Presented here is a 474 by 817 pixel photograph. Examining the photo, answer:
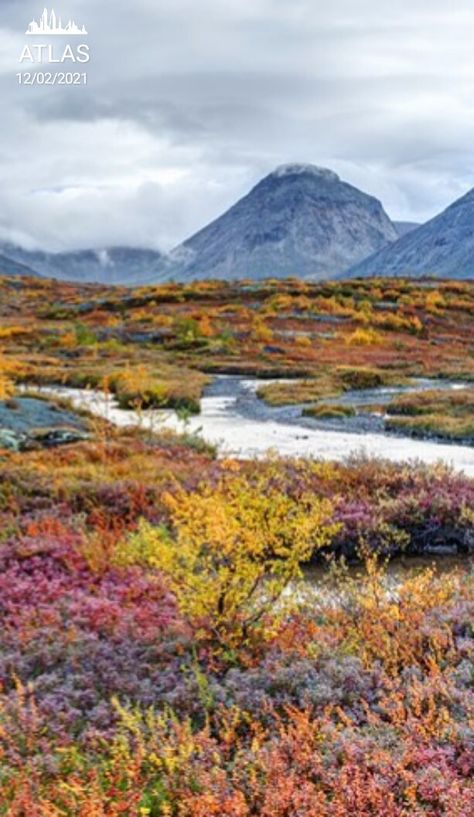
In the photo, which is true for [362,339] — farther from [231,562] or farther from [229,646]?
[229,646]

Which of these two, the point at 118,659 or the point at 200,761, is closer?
the point at 200,761

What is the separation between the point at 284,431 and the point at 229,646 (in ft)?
54.6

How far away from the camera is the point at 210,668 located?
25.1 ft

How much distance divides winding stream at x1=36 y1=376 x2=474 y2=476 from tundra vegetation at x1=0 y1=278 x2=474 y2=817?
3890mm

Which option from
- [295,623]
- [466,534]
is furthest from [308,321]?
[295,623]

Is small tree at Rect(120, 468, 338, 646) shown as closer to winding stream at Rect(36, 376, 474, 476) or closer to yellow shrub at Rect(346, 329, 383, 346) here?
winding stream at Rect(36, 376, 474, 476)

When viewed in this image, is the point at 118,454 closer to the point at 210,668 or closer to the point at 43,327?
the point at 210,668

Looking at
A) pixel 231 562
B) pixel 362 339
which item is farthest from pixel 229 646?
pixel 362 339

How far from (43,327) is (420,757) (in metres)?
57.4

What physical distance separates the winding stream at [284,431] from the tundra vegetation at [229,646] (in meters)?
3.89

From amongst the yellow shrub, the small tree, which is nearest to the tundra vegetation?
the small tree

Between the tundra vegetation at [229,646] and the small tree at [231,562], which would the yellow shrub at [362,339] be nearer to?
the tundra vegetation at [229,646]

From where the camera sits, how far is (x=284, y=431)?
965 inches

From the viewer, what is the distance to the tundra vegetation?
5.59 meters
